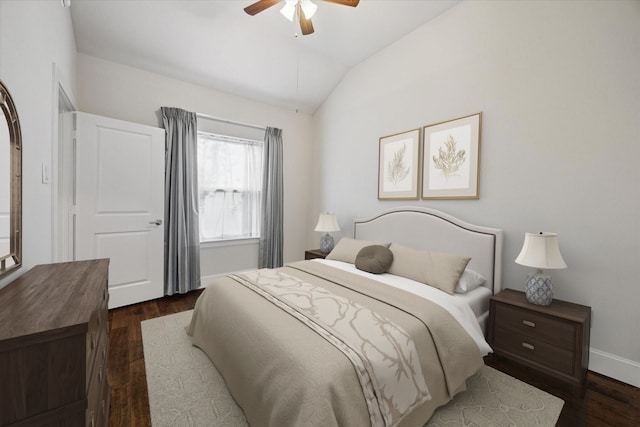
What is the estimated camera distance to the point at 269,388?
1.31m

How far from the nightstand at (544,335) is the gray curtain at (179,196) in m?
3.39

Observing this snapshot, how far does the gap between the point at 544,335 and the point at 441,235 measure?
1.10 m

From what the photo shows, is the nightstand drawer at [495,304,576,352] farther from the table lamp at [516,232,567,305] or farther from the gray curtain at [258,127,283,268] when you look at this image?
the gray curtain at [258,127,283,268]

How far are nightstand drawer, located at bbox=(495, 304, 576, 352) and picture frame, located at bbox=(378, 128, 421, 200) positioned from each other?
1436 millimetres

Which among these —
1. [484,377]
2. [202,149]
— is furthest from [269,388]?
[202,149]

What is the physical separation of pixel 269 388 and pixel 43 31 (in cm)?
250

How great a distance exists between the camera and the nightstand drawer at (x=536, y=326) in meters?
1.82

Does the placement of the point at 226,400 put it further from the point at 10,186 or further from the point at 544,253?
the point at 544,253

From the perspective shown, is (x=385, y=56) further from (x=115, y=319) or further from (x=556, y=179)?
(x=115, y=319)

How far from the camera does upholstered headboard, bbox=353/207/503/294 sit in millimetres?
2412

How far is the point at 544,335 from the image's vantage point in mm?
1906

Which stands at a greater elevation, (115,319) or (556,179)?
(556,179)

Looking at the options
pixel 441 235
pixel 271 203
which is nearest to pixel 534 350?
pixel 441 235

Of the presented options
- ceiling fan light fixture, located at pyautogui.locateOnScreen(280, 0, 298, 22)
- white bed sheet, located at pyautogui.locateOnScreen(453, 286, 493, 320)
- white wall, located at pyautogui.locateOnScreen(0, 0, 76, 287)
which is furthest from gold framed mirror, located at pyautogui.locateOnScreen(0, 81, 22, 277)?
white bed sheet, located at pyautogui.locateOnScreen(453, 286, 493, 320)
